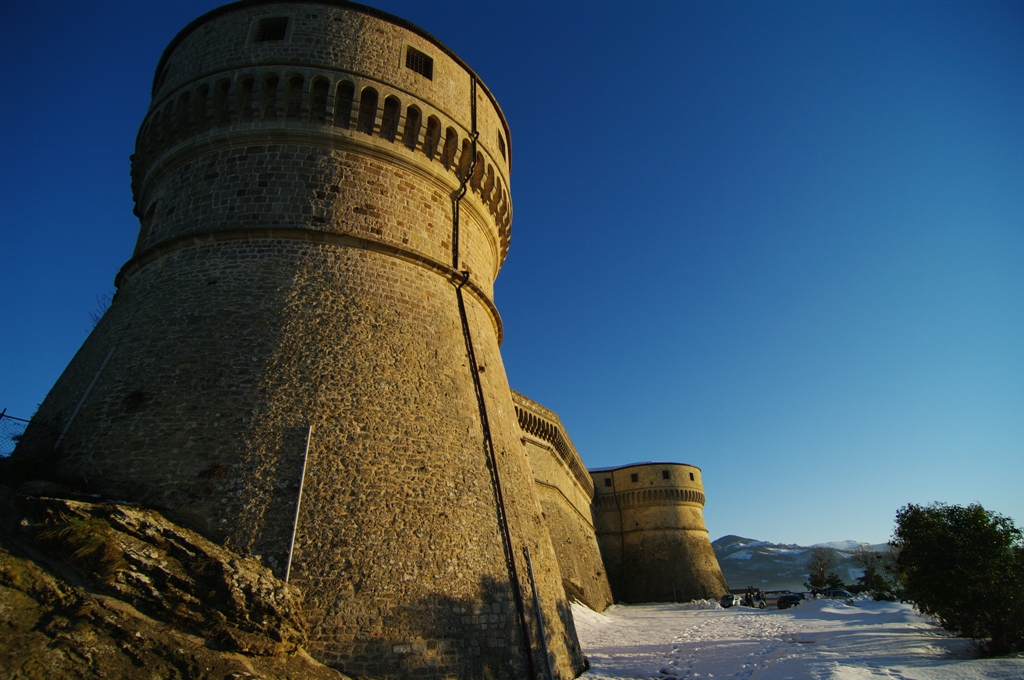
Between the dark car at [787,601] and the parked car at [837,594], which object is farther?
the parked car at [837,594]

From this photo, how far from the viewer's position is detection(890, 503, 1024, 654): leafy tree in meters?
9.20

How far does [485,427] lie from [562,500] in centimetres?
1769

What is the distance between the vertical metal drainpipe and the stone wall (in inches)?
485

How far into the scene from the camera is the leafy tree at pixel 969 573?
9.20 m

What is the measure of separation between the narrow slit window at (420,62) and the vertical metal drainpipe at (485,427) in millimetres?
982

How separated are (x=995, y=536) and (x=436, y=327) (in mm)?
10577

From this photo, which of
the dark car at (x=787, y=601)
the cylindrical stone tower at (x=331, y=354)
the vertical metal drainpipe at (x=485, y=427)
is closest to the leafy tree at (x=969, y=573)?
the cylindrical stone tower at (x=331, y=354)

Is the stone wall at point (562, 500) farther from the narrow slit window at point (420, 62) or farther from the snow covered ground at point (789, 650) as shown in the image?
the narrow slit window at point (420, 62)

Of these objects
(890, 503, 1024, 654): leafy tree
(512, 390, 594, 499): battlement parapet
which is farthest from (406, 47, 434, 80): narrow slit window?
(512, 390, 594, 499): battlement parapet

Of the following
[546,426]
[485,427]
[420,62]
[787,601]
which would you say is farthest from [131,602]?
[787,601]

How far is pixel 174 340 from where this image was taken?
717 cm

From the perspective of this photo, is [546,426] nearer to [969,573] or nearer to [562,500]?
[562,500]

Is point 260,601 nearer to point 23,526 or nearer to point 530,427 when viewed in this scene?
point 23,526

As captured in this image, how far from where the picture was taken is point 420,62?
10219 mm
